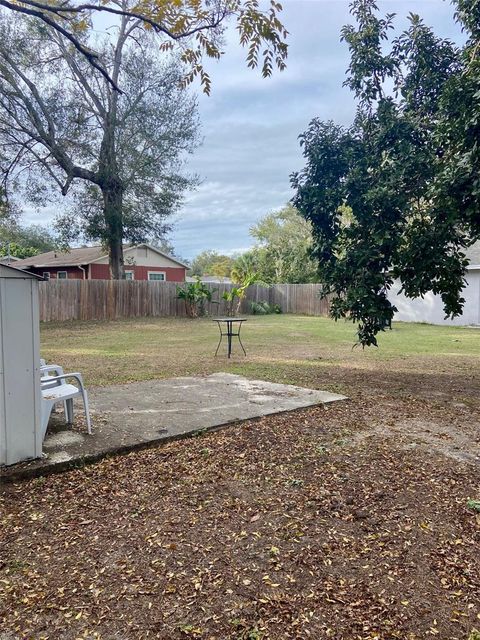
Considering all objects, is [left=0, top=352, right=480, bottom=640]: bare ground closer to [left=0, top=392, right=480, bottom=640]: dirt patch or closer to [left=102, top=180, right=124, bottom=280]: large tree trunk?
[left=0, top=392, right=480, bottom=640]: dirt patch

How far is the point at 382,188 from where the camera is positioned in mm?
5641

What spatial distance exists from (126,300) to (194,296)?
297cm

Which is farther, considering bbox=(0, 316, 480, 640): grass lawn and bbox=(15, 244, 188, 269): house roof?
bbox=(15, 244, 188, 269): house roof

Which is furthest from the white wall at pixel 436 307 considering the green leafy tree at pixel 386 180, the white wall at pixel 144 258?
the white wall at pixel 144 258

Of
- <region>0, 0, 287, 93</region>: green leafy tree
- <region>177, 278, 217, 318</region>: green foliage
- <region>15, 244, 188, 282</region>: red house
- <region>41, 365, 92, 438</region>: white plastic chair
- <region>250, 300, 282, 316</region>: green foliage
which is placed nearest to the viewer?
<region>41, 365, 92, 438</region>: white plastic chair

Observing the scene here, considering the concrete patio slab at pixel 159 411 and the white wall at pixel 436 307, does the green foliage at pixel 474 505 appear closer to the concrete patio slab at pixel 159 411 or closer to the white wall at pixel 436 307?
the concrete patio slab at pixel 159 411

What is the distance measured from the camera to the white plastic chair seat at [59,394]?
11.1 ft

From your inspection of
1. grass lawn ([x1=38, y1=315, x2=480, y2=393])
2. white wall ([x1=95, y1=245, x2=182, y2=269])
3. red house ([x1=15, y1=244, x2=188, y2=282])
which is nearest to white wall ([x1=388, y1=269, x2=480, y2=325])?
grass lawn ([x1=38, y1=315, x2=480, y2=393])

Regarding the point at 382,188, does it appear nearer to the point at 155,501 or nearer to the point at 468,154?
the point at 468,154

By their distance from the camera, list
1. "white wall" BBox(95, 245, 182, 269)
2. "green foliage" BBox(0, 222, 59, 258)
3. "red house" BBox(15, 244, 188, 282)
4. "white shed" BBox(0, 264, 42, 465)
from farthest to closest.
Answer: "green foliage" BBox(0, 222, 59, 258) → "white wall" BBox(95, 245, 182, 269) → "red house" BBox(15, 244, 188, 282) → "white shed" BBox(0, 264, 42, 465)

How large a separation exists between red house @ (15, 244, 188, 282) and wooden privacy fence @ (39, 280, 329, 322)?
5.25 metres

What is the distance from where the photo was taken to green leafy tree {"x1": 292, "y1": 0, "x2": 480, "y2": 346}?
18.5 ft

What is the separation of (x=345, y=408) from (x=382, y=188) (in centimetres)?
274

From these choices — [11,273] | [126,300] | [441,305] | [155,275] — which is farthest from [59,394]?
[155,275]
